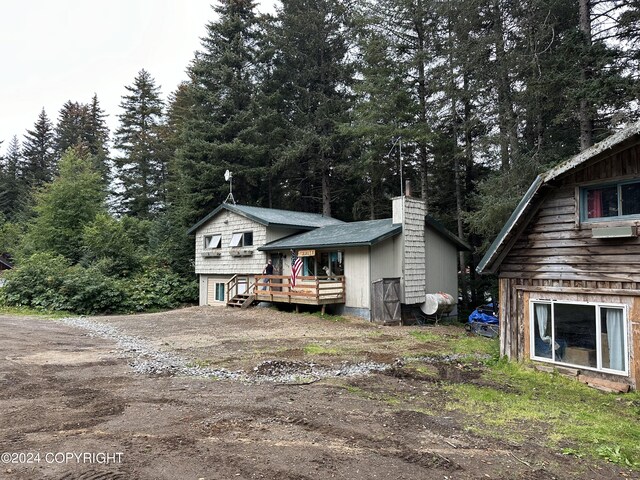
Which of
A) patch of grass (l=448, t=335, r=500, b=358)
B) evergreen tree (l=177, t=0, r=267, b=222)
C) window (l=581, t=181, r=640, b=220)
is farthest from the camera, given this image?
evergreen tree (l=177, t=0, r=267, b=222)

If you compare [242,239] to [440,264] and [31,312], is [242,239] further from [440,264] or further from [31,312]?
[440,264]

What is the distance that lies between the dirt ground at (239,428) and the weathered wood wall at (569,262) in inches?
73.5

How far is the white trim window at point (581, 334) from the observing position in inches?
271

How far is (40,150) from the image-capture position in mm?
50312

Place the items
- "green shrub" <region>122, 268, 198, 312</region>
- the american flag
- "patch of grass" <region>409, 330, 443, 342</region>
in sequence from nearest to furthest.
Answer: "patch of grass" <region>409, 330, 443, 342</region> < the american flag < "green shrub" <region>122, 268, 198, 312</region>

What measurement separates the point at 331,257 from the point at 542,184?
36.2ft

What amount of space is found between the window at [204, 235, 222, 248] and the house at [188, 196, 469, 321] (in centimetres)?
6

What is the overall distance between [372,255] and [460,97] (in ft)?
29.0

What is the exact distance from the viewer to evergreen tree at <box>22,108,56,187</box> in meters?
48.2

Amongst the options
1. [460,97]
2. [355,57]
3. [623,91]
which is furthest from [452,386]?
[355,57]

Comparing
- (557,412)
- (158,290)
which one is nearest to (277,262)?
(158,290)

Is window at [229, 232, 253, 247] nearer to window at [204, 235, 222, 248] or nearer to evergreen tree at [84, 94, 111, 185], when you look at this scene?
window at [204, 235, 222, 248]

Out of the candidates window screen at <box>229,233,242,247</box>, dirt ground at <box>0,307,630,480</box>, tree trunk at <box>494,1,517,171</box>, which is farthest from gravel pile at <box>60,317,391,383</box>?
tree trunk at <box>494,1,517,171</box>

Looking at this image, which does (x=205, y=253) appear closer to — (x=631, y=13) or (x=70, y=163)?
(x=70, y=163)
